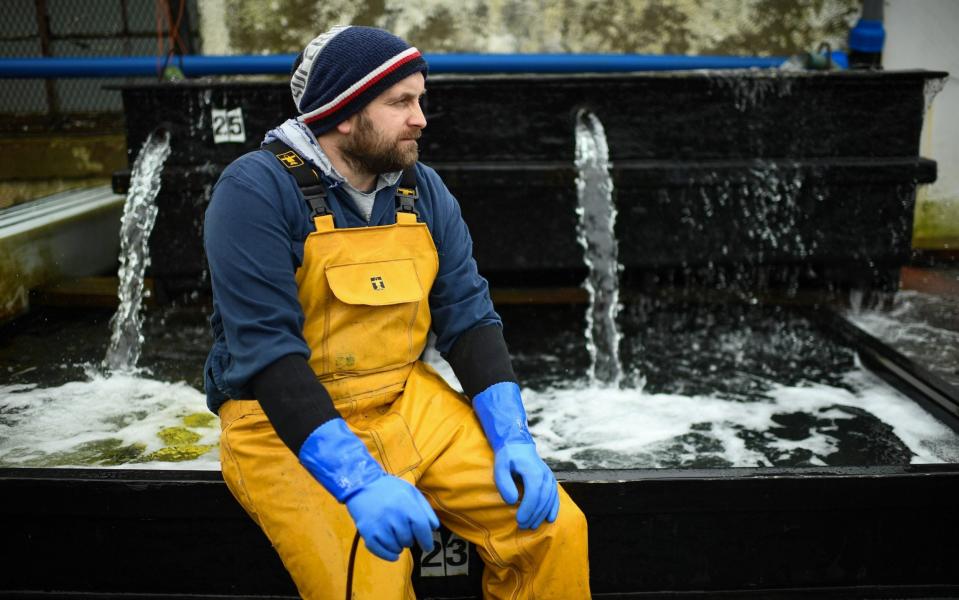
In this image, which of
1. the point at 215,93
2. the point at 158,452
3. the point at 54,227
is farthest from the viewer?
the point at 54,227

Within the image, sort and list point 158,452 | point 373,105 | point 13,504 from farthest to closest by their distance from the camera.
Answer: point 158,452 → point 13,504 → point 373,105

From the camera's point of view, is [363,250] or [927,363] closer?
[363,250]

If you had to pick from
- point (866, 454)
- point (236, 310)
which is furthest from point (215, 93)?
point (866, 454)

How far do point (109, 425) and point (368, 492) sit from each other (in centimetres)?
216

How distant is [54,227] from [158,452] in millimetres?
2319

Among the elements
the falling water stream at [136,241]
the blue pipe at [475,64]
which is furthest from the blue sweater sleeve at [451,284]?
the blue pipe at [475,64]

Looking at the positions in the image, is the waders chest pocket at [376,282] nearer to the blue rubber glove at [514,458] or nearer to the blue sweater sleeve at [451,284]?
the blue sweater sleeve at [451,284]

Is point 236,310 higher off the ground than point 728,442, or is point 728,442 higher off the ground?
point 236,310

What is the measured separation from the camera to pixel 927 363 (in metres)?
3.96

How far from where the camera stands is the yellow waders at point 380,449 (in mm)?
1934

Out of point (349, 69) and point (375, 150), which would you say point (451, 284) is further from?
point (349, 69)

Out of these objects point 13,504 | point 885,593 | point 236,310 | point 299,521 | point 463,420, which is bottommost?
point 885,593

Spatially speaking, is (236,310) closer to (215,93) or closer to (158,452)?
(158,452)

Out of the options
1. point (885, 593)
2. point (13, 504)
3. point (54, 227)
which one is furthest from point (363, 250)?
point (54, 227)
